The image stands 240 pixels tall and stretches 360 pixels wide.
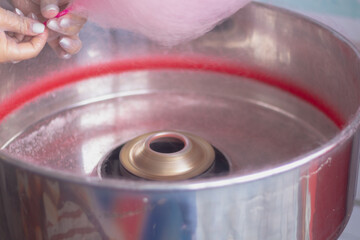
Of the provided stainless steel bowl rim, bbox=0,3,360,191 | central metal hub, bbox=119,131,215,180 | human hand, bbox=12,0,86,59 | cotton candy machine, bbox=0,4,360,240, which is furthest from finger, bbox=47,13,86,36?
stainless steel bowl rim, bbox=0,3,360,191

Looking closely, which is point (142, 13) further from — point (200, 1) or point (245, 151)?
point (245, 151)

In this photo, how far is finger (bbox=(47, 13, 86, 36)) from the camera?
0.76 metres

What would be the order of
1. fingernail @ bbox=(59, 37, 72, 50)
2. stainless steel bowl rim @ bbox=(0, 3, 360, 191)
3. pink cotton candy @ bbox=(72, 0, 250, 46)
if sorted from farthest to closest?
fingernail @ bbox=(59, 37, 72, 50) → pink cotton candy @ bbox=(72, 0, 250, 46) → stainless steel bowl rim @ bbox=(0, 3, 360, 191)

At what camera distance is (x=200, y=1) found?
0.67m

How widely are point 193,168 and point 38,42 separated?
0.30 meters

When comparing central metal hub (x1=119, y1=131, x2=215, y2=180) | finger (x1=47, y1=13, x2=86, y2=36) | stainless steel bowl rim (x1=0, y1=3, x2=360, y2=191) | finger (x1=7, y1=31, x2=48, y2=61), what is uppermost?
finger (x1=47, y1=13, x2=86, y2=36)

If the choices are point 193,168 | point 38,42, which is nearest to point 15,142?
point 38,42

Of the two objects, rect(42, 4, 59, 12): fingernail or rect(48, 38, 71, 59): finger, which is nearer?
rect(42, 4, 59, 12): fingernail

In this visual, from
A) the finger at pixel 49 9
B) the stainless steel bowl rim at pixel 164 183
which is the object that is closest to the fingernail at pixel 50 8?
the finger at pixel 49 9

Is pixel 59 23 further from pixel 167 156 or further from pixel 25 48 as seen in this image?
pixel 167 156

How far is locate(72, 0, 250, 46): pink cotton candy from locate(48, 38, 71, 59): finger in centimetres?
10

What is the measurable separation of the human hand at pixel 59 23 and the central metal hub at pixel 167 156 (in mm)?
201

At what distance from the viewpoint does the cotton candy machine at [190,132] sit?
0.47 metres

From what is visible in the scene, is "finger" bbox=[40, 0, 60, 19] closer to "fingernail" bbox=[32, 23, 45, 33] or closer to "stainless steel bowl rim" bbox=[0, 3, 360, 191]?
"fingernail" bbox=[32, 23, 45, 33]
